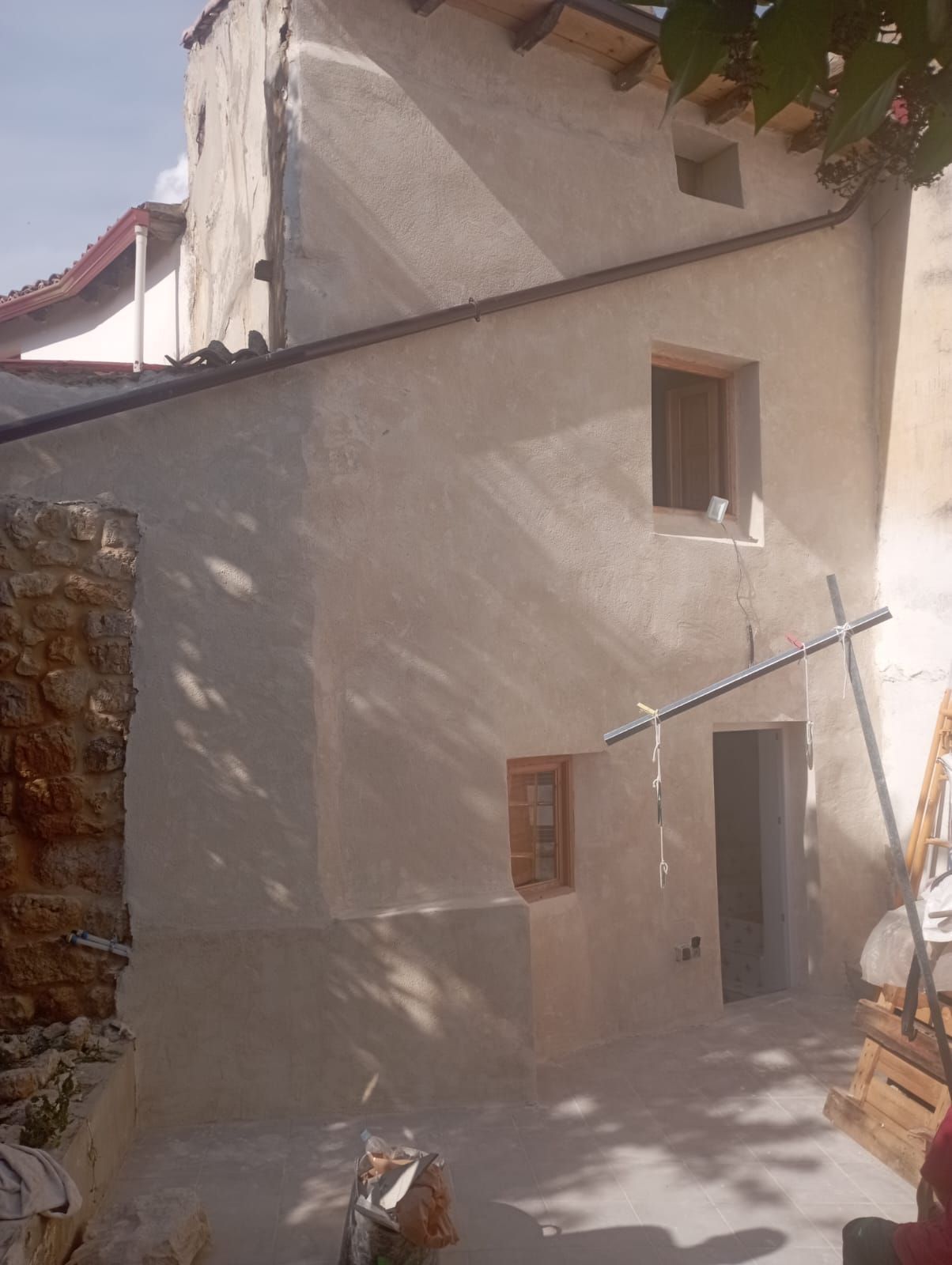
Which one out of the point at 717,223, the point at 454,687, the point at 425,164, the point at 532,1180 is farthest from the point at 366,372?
the point at 532,1180

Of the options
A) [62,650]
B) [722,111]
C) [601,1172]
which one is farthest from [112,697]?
[722,111]

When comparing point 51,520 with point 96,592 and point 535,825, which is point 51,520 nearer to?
point 96,592

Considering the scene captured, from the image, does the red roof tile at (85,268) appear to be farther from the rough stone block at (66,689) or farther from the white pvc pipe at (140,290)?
the rough stone block at (66,689)

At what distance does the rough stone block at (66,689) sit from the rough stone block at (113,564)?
1.70 feet

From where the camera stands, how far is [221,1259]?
432 cm

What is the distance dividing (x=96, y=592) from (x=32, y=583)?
0.31m

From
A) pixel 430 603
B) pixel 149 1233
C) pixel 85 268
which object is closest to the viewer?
pixel 149 1233

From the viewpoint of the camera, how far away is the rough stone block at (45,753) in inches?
216

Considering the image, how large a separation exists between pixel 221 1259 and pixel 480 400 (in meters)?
4.60

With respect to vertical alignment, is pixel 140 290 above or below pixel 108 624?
above

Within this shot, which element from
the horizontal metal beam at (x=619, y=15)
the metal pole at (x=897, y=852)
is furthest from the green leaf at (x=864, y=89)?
the horizontal metal beam at (x=619, y=15)

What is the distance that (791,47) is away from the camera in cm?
175

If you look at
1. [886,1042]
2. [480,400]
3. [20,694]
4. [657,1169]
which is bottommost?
[657,1169]

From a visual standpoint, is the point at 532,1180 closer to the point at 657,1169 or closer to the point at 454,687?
the point at 657,1169
